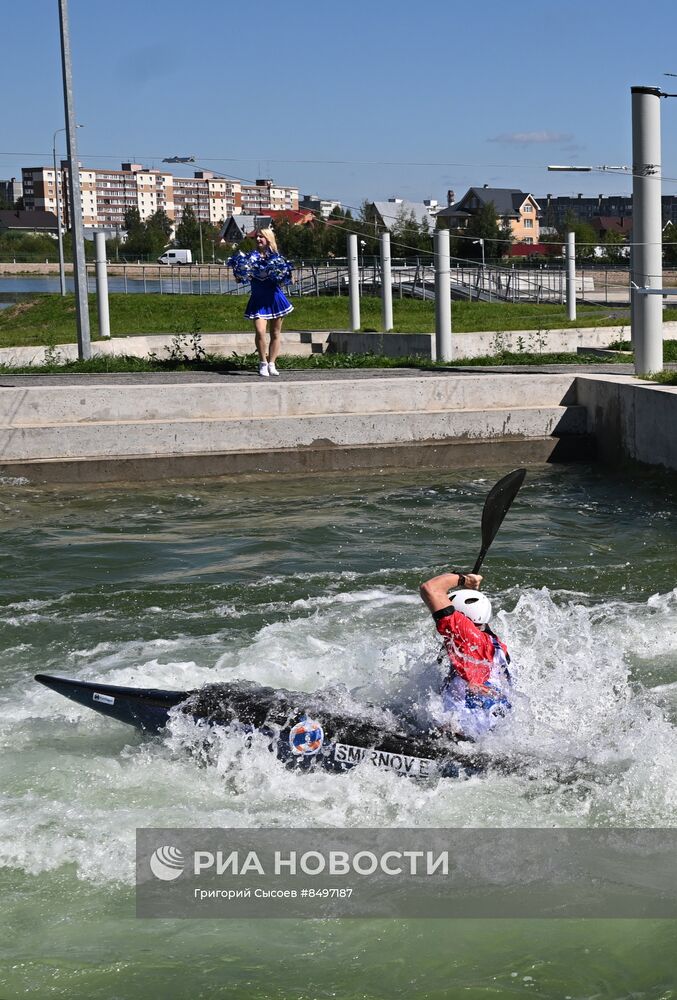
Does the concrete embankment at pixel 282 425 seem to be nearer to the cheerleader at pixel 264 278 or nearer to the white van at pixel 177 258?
the cheerleader at pixel 264 278

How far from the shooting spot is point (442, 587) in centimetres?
669

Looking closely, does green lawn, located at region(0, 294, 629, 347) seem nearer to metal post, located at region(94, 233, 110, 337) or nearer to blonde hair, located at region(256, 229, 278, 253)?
metal post, located at region(94, 233, 110, 337)

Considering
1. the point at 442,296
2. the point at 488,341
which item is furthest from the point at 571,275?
the point at 442,296

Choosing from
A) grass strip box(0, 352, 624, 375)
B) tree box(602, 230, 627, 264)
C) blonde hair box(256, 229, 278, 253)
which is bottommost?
grass strip box(0, 352, 624, 375)

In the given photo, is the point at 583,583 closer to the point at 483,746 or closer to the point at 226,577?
the point at 226,577

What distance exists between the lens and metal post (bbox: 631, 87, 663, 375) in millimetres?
15094

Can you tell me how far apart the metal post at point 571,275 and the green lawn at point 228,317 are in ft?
1.36

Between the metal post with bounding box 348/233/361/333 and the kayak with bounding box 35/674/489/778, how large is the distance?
1878cm

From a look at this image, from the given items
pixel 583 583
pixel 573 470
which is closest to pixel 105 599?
pixel 583 583

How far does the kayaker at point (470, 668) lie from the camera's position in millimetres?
6398

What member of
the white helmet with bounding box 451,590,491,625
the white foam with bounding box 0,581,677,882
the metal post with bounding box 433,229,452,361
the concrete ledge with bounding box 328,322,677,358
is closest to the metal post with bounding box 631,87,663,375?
the metal post with bounding box 433,229,452,361

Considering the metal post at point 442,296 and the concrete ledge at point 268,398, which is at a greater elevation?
the metal post at point 442,296

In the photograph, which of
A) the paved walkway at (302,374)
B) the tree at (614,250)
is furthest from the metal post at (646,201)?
the tree at (614,250)

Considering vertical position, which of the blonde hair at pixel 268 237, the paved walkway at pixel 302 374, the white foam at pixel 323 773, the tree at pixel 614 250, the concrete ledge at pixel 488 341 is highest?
the tree at pixel 614 250
